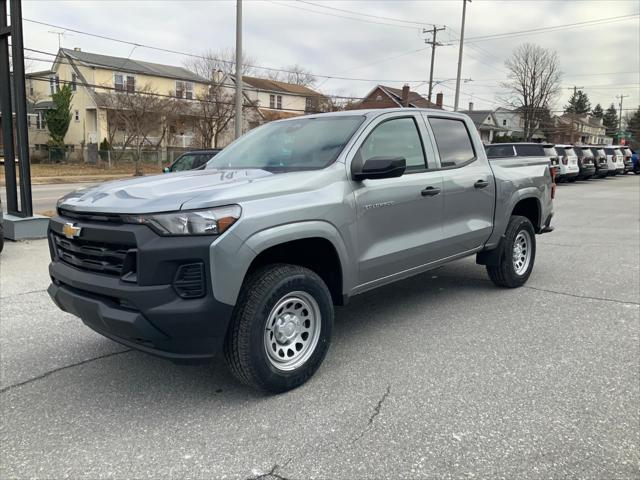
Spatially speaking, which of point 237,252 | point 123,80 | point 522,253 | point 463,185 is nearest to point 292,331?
point 237,252

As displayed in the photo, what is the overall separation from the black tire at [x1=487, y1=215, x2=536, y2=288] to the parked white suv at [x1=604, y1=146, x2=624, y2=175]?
2811 centimetres

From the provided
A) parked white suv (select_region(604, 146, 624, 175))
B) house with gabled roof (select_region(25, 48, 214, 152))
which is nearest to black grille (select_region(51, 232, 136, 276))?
parked white suv (select_region(604, 146, 624, 175))

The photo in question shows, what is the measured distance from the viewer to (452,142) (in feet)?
17.2

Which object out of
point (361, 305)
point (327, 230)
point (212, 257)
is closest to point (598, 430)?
point (327, 230)

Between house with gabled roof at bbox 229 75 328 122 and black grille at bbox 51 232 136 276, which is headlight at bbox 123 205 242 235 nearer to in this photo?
black grille at bbox 51 232 136 276

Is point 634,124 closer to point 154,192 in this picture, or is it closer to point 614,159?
point 614,159

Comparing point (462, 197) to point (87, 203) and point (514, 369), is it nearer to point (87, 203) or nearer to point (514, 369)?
point (514, 369)

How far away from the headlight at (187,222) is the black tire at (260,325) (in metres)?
0.48

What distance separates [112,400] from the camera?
3.48m

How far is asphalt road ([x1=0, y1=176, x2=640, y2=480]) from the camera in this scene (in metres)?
2.78

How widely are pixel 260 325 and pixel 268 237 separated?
0.55 m

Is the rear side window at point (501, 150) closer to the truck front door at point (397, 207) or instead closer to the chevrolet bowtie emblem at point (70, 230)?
the truck front door at point (397, 207)

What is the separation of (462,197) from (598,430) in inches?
98.8

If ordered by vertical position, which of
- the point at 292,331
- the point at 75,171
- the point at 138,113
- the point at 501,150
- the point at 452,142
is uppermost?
the point at 138,113
